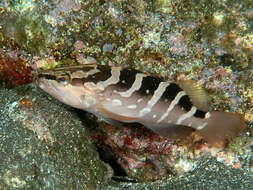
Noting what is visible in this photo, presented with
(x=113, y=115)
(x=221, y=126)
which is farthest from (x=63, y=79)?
(x=221, y=126)

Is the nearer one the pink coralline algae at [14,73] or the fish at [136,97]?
the fish at [136,97]

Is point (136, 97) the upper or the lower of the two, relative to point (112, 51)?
lower

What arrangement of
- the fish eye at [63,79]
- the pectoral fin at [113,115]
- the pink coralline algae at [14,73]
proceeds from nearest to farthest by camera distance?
the fish eye at [63,79]
the pectoral fin at [113,115]
the pink coralline algae at [14,73]

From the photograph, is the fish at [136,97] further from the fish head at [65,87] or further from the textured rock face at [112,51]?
the textured rock face at [112,51]

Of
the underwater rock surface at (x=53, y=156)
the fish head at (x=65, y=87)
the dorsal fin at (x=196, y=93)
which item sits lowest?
the underwater rock surface at (x=53, y=156)

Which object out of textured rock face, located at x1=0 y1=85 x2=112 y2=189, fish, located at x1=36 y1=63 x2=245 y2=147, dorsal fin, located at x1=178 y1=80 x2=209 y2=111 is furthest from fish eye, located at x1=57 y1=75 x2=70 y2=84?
dorsal fin, located at x1=178 y1=80 x2=209 y2=111

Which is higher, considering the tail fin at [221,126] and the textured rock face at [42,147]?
the tail fin at [221,126]

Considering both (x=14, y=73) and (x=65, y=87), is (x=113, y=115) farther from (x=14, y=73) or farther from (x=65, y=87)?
(x=14, y=73)

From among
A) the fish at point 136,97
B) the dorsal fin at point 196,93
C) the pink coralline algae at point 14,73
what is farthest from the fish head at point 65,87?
the dorsal fin at point 196,93
